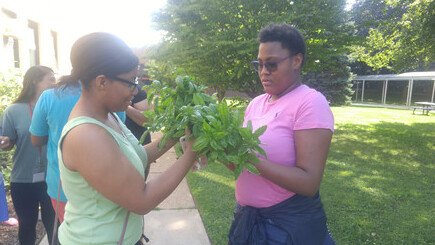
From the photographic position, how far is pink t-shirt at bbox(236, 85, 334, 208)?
5.17ft

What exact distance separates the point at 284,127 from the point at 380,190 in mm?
4771

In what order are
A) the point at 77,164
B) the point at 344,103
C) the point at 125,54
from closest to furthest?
the point at 77,164, the point at 125,54, the point at 344,103

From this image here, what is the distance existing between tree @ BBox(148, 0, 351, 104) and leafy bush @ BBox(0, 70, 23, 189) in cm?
335

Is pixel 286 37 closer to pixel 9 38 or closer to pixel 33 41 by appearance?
pixel 9 38

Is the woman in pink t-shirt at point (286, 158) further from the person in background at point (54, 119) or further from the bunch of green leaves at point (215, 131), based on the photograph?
the person in background at point (54, 119)

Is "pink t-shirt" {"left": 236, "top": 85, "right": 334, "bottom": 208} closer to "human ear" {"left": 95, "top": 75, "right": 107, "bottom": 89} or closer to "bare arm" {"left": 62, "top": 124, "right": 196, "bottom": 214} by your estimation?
"bare arm" {"left": 62, "top": 124, "right": 196, "bottom": 214}

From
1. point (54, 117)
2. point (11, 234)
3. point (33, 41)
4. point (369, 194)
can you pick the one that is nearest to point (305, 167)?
point (54, 117)

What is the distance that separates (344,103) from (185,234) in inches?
936

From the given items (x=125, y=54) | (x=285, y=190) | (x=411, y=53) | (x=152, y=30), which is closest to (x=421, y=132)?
(x=411, y=53)

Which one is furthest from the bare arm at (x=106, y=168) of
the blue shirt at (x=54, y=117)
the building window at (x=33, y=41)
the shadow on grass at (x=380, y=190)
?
the building window at (x=33, y=41)

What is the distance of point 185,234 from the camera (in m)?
3.81

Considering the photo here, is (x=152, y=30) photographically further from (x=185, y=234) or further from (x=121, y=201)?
(x=121, y=201)

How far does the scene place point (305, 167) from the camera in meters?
1.57

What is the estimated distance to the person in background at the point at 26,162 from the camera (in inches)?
116
